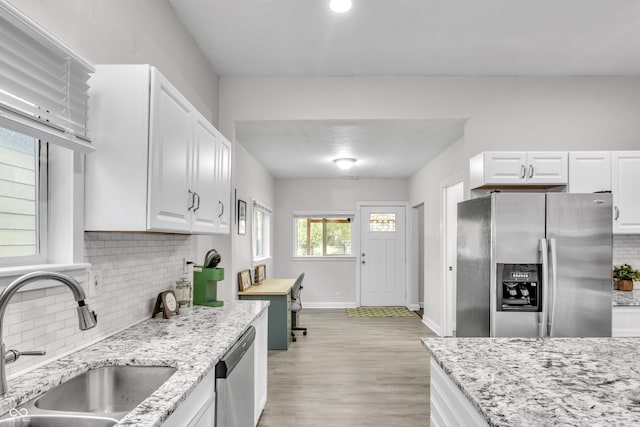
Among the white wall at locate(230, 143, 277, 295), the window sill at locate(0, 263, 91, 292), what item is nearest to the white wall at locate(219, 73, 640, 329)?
the white wall at locate(230, 143, 277, 295)

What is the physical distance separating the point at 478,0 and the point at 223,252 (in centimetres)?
270

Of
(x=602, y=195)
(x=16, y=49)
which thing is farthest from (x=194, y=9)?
(x=602, y=195)

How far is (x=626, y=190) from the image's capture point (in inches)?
135

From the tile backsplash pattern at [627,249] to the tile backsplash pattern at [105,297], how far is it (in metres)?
3.65

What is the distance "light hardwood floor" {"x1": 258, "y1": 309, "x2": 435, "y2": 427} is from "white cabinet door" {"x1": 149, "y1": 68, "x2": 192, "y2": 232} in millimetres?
1818

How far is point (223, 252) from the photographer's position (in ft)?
12.2

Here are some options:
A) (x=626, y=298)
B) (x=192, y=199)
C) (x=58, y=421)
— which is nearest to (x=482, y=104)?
(x=626, y=298)

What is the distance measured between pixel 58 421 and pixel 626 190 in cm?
401

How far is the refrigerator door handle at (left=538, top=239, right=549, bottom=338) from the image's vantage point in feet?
9.43

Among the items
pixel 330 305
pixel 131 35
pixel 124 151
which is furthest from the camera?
pixel 330 305

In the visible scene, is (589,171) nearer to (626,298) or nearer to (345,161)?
(626,298)

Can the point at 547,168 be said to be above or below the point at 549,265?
above

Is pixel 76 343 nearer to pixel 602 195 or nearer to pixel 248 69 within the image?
pixel 248 69

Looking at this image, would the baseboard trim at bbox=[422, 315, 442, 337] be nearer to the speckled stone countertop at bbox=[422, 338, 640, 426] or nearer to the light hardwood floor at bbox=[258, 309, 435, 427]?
the light hardwood floor at bbox=[258, 309, 435, 427]
